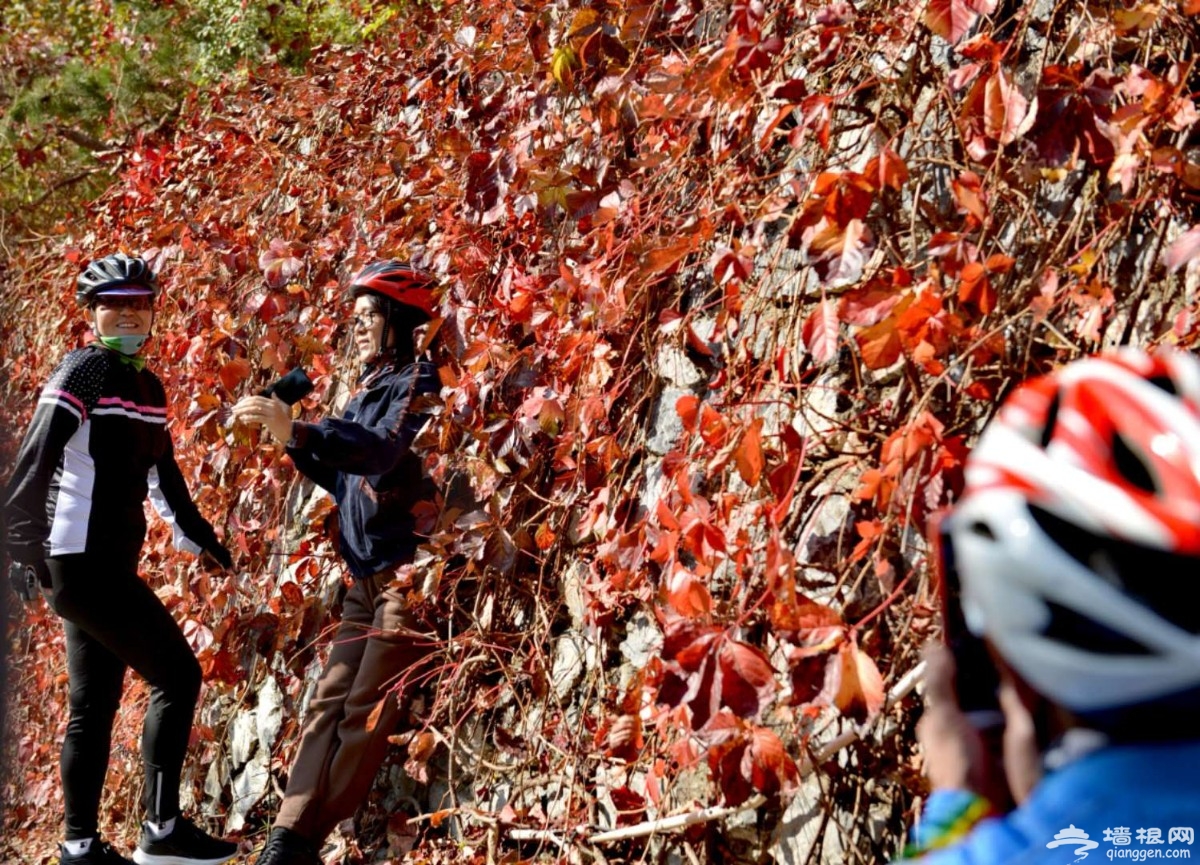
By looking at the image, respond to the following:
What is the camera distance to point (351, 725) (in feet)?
12.8

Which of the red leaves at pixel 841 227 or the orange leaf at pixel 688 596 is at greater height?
the red leaves at pixel 841 227

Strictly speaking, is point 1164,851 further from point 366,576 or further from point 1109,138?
point 366,576

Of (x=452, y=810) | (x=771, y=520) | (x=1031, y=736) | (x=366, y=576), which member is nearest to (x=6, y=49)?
(x=366, y=576)

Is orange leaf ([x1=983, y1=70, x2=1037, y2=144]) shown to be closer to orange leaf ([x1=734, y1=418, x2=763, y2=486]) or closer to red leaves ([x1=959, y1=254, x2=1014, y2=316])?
red leaves ([x1=959, y1=254, x2=1014, y2=316])

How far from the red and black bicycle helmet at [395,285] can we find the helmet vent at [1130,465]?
3.19m

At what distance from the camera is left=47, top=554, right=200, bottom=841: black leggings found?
397 cm

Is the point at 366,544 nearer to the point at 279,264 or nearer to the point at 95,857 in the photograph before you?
the point at 95,857

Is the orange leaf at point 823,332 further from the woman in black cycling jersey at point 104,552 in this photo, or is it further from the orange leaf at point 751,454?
the woman in black cycling jersey at point 104,552

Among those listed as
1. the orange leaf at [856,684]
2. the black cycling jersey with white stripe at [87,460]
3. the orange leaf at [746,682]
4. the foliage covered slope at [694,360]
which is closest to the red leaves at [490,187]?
the foliage covered slope at [694,360]

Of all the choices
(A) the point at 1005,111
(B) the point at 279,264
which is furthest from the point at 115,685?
(A) the point at 1005,111

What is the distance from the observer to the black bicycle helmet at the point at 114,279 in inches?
163
